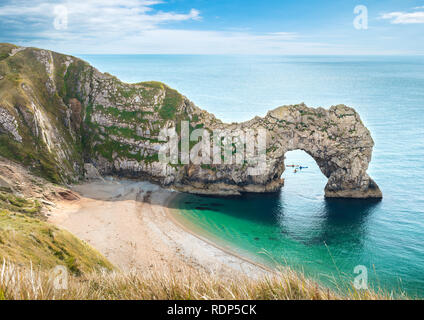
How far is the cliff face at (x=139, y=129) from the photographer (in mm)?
53375

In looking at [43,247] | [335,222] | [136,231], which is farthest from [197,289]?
[335,222]

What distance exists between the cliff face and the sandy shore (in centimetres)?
648

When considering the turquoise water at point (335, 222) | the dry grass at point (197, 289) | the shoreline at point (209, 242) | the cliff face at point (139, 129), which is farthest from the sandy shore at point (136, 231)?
the dry grass at point (197, 289)

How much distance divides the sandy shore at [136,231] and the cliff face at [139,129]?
21.3ft

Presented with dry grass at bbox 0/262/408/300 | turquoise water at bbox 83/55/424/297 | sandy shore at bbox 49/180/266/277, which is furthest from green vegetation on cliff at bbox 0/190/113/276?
turquoise water at bbox 83/55/424/297

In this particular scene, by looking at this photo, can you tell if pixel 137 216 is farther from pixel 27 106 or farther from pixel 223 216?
pixel 27 106

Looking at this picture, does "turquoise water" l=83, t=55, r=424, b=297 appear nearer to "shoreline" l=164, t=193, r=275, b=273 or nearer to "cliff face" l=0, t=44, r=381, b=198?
"shoreline" l=164, t=193, r=275, b=273

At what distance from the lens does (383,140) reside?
85.6 meters

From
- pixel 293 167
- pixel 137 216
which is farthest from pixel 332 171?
pixel 137 216

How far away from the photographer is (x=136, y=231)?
131ft

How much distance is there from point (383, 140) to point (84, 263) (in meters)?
86.6

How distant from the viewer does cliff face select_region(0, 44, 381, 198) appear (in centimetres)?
5338

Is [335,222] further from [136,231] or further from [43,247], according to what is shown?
[43,247]
